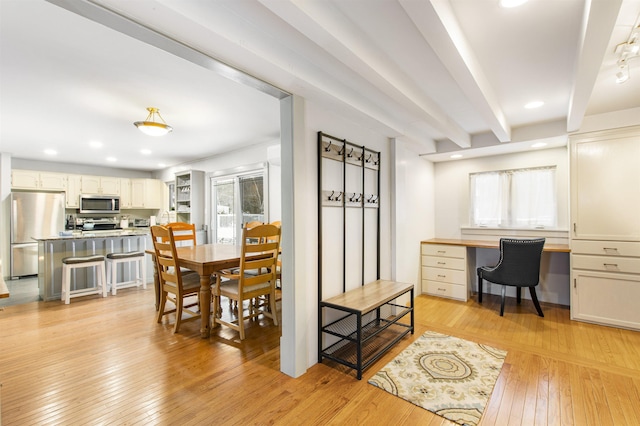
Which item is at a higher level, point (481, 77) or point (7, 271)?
point (481, 77)

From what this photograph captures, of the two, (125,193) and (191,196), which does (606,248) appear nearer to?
(191,196)

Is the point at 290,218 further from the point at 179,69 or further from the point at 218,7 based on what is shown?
the point at 179,69

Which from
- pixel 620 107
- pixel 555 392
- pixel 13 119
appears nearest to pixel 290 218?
pixel 555 392

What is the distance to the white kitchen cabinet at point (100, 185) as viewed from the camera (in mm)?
6426

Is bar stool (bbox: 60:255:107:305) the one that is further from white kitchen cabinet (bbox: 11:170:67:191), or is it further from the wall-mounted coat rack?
the wall-mounted coat rack

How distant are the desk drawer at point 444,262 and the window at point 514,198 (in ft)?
2.89

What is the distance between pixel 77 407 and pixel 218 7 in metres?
2.58

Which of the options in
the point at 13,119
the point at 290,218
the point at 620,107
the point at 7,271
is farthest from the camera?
the point at 7,271

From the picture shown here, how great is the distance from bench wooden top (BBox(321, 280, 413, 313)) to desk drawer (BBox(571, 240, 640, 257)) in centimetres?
205

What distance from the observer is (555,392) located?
2031 mm

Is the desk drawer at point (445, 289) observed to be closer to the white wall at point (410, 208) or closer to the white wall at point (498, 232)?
the white wall at point (410, 208)

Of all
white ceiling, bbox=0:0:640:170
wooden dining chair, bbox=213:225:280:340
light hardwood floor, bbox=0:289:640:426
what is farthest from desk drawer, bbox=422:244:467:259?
wooden dining chair, bbox=213:225:280:340

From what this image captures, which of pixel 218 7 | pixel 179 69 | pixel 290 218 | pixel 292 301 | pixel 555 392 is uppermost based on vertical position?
pixel 179 69

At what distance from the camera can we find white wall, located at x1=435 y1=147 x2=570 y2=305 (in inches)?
155
